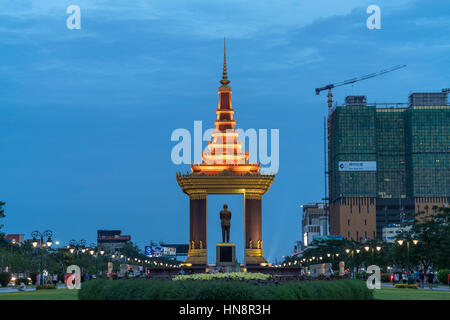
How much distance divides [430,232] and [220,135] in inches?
1064

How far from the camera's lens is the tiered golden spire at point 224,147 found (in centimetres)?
7606

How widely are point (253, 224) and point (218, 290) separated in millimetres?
46886

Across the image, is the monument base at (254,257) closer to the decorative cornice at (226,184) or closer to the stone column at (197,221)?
the stone column at (197,221)

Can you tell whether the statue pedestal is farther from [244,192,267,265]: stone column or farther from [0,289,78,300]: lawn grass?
[0,289,78,300]: lawn grass

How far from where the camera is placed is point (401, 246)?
96812 millimetres

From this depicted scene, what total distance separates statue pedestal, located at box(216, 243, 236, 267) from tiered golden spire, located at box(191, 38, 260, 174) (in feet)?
27.4

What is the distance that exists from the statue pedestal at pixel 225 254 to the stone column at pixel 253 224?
4.97m

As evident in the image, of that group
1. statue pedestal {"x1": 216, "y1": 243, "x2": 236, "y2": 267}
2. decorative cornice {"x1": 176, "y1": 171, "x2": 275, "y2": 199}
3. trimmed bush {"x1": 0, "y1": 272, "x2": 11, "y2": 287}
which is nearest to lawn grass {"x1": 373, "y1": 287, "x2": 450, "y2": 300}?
statue pedestal {"x1": 216, "y1": 243, "x2": 236, "y2": 267}

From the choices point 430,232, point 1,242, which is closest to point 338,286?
point 430,232

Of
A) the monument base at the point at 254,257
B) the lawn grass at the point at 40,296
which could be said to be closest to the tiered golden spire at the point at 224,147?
the monument base at the point at 254,257

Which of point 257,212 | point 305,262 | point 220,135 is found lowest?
point 305,262
